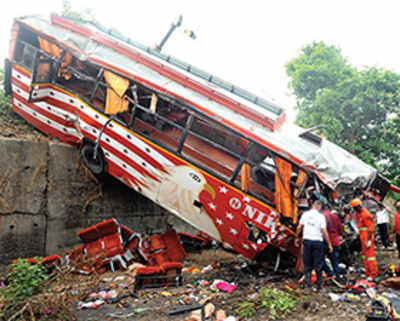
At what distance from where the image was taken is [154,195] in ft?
20.7

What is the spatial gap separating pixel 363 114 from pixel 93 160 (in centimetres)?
991

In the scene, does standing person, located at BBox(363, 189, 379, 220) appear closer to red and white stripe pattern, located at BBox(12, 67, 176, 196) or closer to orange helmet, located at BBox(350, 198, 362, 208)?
orange helmet, located at BBox(350, 198, 362, 208)

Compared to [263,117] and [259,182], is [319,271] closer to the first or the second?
[259,182]

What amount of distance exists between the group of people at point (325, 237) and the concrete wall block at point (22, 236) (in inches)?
189

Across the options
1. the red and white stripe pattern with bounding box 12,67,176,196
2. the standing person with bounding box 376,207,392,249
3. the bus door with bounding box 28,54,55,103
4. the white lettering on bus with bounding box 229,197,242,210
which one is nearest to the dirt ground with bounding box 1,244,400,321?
the white lettering on bus with bounding box 229,197,242,210

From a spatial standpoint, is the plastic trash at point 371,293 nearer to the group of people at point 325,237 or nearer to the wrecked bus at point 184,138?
the group of people at point 325,237

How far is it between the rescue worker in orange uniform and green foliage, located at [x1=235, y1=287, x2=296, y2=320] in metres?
1.89

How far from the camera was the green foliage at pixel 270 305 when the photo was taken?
394 centimetres

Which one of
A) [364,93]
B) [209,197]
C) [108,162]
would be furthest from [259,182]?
[364,93]

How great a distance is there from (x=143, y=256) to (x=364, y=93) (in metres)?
9.54

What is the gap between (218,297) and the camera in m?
4.63

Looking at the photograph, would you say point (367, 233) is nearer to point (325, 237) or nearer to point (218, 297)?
point (325, 237)

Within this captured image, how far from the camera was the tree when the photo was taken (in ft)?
37.7

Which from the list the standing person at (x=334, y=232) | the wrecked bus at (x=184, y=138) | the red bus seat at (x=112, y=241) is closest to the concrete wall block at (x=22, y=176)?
the wrecked bus at (x=184, y=138)
